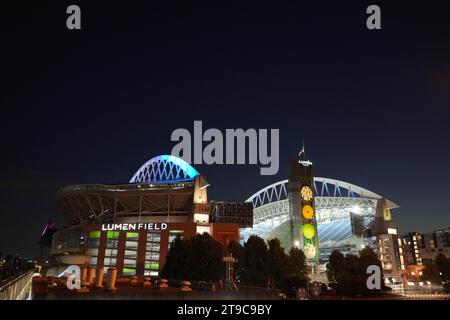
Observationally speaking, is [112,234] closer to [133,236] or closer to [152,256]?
[133,236]

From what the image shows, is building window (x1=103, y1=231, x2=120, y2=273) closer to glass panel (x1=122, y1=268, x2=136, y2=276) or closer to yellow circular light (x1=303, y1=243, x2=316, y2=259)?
glass panel (x1=122, y1=268, x2=136, y2=276)

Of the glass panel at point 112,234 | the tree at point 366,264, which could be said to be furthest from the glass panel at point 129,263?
the tree at point 366,264

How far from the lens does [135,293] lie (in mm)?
26953

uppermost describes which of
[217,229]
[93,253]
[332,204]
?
[332,204]

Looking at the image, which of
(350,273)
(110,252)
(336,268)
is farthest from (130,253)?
(350,273)

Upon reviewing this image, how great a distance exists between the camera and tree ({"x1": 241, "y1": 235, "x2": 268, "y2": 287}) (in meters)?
58.0

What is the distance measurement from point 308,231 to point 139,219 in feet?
148

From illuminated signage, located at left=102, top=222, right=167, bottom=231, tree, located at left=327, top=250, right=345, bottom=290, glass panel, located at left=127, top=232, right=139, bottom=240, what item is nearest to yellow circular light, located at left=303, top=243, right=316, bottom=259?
tree, located at left=327, top=250, right=345, bottom=290

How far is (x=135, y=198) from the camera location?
103 m
